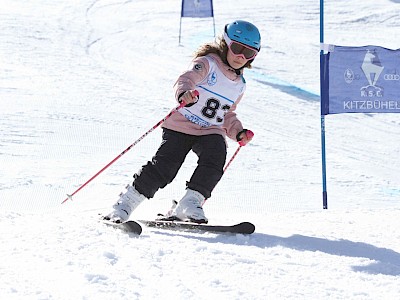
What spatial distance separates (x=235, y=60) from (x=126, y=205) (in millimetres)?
1027

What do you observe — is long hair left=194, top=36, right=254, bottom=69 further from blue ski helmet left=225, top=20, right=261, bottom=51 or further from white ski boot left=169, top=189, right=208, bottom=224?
white ski boot left=169, top=189, right=208, bottom=224

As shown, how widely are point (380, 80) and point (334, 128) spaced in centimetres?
571

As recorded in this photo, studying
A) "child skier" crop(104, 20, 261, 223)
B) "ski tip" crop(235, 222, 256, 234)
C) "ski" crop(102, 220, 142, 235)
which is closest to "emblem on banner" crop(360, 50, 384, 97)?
"child skier" crop(104, 20, 261, 223)

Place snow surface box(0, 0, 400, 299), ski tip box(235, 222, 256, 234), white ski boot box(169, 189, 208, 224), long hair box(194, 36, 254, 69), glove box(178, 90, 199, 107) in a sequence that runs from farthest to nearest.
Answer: long hair box(194, 36, 254, 69), white ski boot box(169, 189, 208, 224), glove box(178, 90, 199, 107), ski tip box(235, 222, 256, 234), snow surface box(0, 0, 400, 299)

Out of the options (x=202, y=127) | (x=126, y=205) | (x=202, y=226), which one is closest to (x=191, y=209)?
(x=202, y=226)

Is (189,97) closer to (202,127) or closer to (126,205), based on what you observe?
(202,127)

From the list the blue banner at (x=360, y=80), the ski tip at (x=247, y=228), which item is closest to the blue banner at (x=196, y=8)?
the blue banner at (x=360, y=80)

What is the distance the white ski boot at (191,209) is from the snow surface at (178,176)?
0.75 ft

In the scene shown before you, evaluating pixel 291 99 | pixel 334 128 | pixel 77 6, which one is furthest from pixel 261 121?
pixel 77 6

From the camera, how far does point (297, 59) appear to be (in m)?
16.5

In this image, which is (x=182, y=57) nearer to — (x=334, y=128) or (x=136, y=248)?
(x=334, y=128)

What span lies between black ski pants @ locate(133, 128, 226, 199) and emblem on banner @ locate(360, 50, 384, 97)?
1830 mm

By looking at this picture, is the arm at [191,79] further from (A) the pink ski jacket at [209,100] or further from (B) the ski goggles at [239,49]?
(B) the ski goggles at [239,49]

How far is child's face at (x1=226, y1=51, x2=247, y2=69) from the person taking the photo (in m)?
4.12
